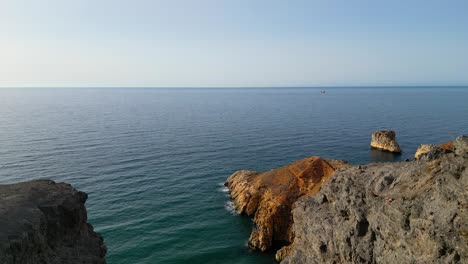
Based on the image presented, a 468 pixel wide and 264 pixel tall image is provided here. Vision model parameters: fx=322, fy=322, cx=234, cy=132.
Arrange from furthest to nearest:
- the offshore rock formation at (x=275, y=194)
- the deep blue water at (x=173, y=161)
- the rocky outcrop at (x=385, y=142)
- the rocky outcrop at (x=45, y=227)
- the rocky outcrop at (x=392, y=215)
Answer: the rocky outcrop at (x=385, y=142) < the deep blue water at (x=173, y=161) < the offshore rock formation at (x=275, y=194) < the rocky outcrop at (x=45, y=227) < the rocky outcrop at (x=392, y=215)

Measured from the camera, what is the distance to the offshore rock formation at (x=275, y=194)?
143 feet

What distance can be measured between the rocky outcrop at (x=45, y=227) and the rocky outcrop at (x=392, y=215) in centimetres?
1928

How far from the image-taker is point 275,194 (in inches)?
1914

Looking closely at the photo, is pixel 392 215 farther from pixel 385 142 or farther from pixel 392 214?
pixel 385 142

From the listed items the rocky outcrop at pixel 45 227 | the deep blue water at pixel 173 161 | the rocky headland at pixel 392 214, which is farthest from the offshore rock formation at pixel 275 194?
the rocky outcrop at pixel 45 227

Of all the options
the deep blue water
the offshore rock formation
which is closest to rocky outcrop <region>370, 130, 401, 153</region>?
the deep blue water

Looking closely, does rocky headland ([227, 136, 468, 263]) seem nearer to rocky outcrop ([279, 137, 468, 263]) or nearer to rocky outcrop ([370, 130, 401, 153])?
rocky outcrop ([279, 137, 468, 263])

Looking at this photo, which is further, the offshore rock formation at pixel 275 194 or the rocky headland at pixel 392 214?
the offshore rock formation at pixel 275 194

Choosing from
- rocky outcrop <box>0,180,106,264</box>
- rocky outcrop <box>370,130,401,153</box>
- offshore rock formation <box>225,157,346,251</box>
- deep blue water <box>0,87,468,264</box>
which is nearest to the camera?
rocky outcrop <box>0,180,106,264</box>

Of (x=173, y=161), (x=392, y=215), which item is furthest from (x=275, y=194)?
(x=173, y=161)

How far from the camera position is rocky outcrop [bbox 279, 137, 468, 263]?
57.6 ft

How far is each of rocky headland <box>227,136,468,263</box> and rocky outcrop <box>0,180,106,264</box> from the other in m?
19.2

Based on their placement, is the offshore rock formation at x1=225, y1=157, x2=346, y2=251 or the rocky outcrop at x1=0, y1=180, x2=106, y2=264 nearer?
the rocky outcrop at x1=0, y1=180, x2=106, y2=264

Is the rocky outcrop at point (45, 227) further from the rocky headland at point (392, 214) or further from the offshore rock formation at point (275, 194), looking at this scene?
the offshore rock formation at point (275, 194)
